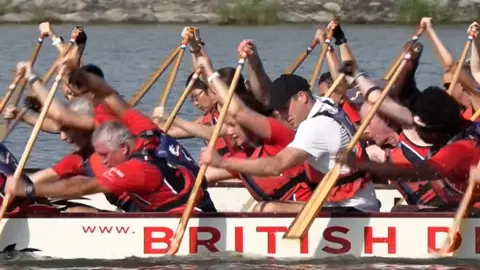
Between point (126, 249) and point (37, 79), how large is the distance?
1.46 metres

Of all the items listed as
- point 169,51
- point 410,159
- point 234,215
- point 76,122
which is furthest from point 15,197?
point 169,51

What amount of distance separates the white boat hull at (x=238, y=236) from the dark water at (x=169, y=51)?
5.94 metres

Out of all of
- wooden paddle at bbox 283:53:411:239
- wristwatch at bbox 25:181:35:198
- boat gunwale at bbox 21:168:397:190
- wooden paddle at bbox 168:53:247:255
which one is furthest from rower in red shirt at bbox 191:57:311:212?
wristwatch at bbox 25:181:35:198

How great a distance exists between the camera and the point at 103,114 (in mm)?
12477

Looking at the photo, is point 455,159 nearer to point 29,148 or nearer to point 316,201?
point 316,201

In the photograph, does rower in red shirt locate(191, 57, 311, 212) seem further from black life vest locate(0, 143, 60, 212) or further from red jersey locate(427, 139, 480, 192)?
black life vest locate(0, 143, 60, 212)

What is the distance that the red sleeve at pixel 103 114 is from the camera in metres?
12.3

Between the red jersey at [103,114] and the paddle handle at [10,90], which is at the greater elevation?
the paddle handle at [10,90]

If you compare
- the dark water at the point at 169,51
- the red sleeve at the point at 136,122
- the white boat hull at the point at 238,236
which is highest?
the dark water at the point at 169,51

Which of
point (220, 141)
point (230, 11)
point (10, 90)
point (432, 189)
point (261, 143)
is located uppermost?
point (230, 11)

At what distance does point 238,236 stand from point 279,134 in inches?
32.4

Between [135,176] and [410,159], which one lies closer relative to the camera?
[135,176]

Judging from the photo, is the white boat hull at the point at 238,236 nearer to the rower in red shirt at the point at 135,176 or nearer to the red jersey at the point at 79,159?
the rower in red shirt at the point at 135,176

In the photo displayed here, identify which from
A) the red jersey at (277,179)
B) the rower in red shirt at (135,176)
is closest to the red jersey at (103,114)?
the rower in red shirt at (135,176)
